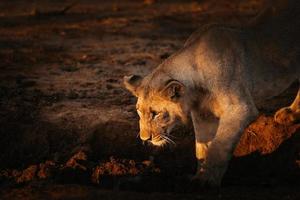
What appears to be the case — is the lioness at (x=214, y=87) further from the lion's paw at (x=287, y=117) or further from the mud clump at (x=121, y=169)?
the lion's paw at (x=287, y=117)

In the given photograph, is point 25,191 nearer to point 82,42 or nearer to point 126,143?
point 126,143

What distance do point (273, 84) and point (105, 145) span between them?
6.08ft

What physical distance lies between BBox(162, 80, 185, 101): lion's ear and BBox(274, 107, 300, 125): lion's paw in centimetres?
175

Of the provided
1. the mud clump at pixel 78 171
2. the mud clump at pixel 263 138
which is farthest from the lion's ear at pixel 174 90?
the mud clump at pixel 263 138

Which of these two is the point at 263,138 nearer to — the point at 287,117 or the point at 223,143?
the point at 287,117

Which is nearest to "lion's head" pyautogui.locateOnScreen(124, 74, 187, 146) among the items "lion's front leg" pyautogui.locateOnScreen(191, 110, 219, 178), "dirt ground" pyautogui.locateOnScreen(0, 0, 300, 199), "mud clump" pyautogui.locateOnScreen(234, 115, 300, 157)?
"lion's front leg" pyautogui.locateOnScreen(191, 110, 219, 178)

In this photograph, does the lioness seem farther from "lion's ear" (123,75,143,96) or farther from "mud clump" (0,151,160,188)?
"mud clump" (0,151,160,188)

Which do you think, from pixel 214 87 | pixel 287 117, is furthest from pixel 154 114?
pixel 287 117

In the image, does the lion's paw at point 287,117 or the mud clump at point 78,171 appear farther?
the lion's paw at point 287,117

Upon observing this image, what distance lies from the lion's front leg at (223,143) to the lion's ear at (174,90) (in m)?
0.43

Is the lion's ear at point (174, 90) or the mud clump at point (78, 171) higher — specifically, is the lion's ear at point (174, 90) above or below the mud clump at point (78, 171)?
above

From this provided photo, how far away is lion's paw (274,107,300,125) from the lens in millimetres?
6688

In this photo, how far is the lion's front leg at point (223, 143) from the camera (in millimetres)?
5320

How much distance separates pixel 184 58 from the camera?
5.61 metres
